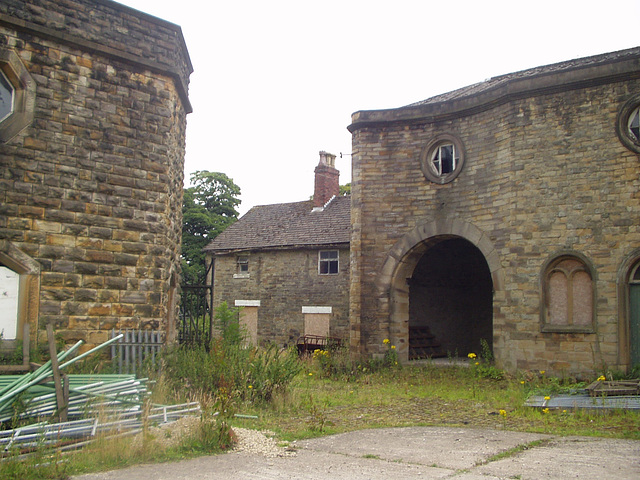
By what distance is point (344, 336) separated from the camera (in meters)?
21.7

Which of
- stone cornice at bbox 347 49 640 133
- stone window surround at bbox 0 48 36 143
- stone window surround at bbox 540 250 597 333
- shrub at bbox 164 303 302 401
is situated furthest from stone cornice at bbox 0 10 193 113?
stone window surround at bbox 540 250 597 333

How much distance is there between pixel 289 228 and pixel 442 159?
1118 cm

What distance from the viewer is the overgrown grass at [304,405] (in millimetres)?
6207

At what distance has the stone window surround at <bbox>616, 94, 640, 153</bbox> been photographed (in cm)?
1199

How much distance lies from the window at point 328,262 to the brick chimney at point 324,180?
364 centimetres

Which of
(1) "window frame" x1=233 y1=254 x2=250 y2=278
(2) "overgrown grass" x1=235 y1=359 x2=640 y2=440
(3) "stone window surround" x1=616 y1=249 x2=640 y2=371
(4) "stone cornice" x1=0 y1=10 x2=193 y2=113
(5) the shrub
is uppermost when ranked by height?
(4) "stone cornice" x1=0 y1=10 x2=193 y2=113

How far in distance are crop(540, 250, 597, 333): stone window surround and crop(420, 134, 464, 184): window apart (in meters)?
3.06

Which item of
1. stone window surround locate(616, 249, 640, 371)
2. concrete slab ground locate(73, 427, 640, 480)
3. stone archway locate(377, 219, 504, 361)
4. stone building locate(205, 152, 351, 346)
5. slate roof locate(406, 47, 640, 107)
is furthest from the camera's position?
stone building locate(205, 152, 351, 346)

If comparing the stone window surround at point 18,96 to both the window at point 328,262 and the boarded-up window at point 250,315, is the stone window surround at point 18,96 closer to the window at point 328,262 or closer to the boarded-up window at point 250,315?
the window at point 328,262

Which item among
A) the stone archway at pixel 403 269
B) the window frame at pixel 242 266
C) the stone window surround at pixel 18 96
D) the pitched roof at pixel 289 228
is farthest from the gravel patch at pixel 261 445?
the window frame at pixel 242 266

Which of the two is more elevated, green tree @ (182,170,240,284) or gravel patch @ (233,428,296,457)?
green tree @ (182,170,240,284)

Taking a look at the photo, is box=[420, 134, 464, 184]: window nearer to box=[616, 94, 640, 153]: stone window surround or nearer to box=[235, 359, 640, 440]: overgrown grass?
box=[616, 94, 640, 153]: stone window surround

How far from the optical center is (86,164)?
9.52m

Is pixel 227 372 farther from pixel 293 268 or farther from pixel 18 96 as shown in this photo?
pixel 293 268
